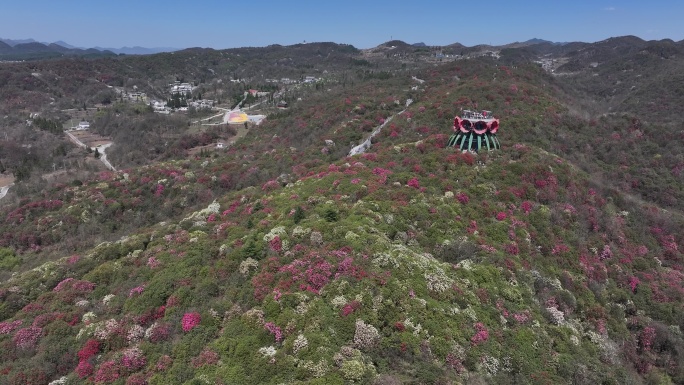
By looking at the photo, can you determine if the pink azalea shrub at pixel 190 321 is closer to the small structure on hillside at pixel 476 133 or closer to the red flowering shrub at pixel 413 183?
the red flowering shrub at pixel 413 183

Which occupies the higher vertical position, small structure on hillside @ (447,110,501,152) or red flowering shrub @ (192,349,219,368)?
small structure on hillside @ (447,110,501,152)

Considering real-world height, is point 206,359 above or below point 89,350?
above

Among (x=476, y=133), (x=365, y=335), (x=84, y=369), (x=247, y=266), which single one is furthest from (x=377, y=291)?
(x=476, y=133)

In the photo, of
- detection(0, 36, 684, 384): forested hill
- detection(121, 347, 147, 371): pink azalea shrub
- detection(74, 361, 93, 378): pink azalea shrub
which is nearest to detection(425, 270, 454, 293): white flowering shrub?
detection(0, 36, 684, 384): forested hill

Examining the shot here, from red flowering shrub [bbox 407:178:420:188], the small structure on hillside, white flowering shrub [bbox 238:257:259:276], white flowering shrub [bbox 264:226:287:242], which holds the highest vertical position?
the small structure on hillside

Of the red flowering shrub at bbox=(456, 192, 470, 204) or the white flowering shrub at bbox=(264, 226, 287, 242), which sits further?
the red flowering shrub at bbox=(456, 192, 470, 204)

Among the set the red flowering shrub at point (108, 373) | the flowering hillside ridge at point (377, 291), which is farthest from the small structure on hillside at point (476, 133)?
the red flowering shrub at point (108, 373)

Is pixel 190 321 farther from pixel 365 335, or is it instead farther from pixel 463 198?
pixel 463 198

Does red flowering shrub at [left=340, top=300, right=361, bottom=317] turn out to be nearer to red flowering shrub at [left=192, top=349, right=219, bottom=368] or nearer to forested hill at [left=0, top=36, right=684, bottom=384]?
forested hill at [left=0, top=36, right=684, bottom=384]

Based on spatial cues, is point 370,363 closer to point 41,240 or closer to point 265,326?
point 265,326

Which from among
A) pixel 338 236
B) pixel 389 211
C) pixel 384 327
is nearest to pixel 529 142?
pixel 389 211
